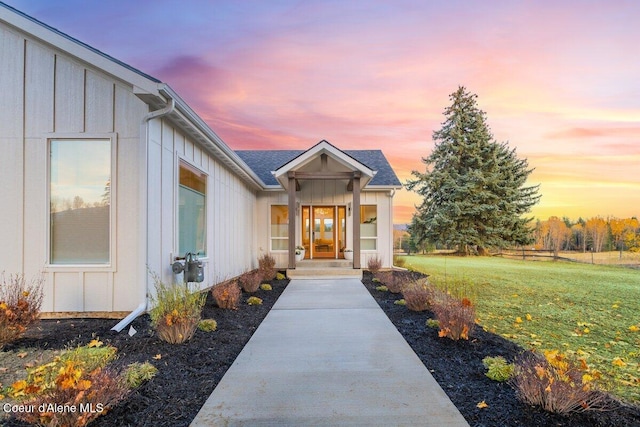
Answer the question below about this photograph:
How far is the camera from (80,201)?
532cm

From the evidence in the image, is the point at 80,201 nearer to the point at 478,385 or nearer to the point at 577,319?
the point at 478,385

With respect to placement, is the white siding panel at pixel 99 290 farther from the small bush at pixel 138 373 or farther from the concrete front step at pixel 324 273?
the concrete front step at pixel 324 273

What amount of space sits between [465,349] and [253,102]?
35.9 feet

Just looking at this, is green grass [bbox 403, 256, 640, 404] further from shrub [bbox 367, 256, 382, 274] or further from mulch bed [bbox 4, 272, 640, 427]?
shrub [bbox 367, 256, 382, 274]

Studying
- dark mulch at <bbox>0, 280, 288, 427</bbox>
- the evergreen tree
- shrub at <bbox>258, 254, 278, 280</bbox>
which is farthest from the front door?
the evergreen tree

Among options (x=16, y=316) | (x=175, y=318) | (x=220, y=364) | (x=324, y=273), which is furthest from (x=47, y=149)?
(x=324, y=273)

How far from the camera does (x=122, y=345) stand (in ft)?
13.1

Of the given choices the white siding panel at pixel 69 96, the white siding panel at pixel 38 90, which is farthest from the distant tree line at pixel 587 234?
the white siding panel at pixel 38 90

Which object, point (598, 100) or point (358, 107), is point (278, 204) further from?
point (598, 100)

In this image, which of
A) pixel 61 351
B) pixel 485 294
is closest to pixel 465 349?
pixel 61 351

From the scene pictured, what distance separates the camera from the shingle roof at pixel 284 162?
13.7m

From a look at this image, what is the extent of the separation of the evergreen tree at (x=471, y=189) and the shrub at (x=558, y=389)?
22007mm

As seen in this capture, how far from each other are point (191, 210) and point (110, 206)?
73.8 inches

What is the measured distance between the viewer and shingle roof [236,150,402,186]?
13673mm
